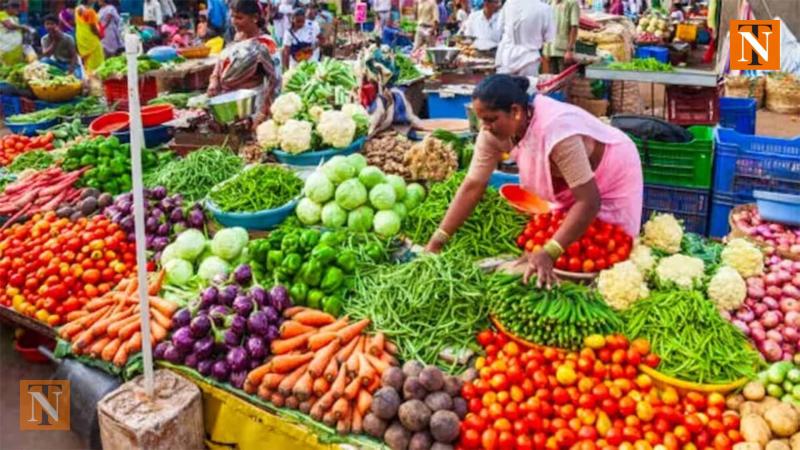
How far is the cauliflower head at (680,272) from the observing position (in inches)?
128

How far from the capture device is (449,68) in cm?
845

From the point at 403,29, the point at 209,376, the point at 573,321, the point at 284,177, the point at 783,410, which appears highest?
the point at 403,29

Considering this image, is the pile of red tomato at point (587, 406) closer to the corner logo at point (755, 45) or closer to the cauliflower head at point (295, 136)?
the cauliflower head at point (295, 136)

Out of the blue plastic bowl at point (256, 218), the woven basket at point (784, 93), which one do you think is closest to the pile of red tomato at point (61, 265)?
the blue plastic bowl at point (256, 218)

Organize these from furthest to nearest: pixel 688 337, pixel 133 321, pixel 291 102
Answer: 1. pixel 291 102
2. pixel 133 321
3. pixel 688 337

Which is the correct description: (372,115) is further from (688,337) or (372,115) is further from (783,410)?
(783,410)

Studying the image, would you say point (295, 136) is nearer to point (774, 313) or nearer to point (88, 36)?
point (774, 313)

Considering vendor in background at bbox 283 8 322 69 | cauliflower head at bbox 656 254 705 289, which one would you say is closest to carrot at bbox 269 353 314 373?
cauliflower head at bbox 656 254 705 289

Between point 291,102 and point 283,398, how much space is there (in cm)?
277

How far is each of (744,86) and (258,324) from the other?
10.4 metres

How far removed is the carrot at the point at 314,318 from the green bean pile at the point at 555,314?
0.85 meters

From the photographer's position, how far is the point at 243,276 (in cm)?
369

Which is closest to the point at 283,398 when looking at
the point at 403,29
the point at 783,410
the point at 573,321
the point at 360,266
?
the point at 360,266

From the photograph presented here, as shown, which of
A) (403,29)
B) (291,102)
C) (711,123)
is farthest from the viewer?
(403,29)
